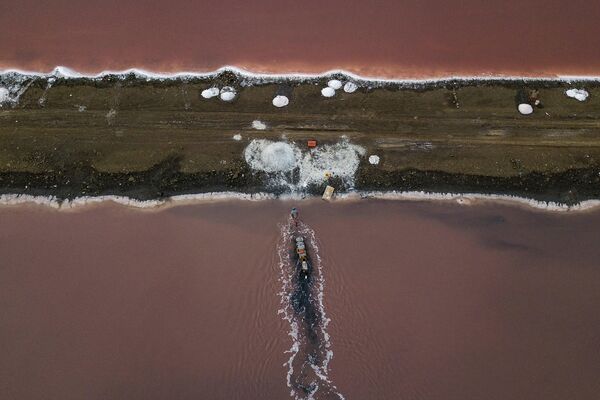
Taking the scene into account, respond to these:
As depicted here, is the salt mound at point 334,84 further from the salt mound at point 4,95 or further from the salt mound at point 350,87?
the salt mound at point 4,95

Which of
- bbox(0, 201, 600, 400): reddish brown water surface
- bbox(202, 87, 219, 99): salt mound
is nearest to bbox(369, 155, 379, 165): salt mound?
bbox(0, 201, 600, 400): reddish brown water surface

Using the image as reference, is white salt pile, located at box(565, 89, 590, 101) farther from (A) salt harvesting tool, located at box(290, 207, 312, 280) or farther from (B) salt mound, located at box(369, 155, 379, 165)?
(A) salt harvesting tool, located at box(290, 207, 312, 280)

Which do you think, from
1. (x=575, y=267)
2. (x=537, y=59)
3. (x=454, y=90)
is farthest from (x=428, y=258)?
(x=537, y=59)

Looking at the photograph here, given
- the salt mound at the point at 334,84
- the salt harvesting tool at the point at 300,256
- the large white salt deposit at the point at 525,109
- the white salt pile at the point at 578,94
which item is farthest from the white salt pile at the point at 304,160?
the white salt pile at the point at 578,94

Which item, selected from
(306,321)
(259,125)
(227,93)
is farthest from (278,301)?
(227,93)

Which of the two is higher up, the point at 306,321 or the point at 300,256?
the point at 300,256

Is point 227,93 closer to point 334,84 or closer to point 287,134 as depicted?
point 287,134

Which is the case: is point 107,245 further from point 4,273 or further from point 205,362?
point 205,362
